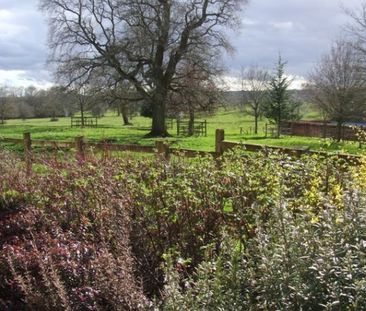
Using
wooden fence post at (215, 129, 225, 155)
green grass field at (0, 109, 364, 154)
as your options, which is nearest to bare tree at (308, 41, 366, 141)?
green grass field at (0, 109, 364, 154)

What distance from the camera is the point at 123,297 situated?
3375 mm

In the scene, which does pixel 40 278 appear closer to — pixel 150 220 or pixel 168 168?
pixel 150 220

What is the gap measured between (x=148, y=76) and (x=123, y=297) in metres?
30.3

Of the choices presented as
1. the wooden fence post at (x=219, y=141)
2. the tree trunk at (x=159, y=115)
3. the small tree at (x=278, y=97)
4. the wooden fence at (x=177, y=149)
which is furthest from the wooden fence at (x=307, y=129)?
the wooden fence at (x=177, y=149)

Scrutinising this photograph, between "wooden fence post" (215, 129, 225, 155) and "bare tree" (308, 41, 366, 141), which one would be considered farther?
"bare tree" (308, 41, 366, 141)

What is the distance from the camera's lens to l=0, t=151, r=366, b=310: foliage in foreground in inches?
110

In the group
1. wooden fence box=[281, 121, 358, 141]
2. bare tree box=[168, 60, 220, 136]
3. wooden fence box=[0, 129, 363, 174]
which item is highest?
bare tree box=[168, 60, 220, 136]

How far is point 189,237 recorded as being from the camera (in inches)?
190

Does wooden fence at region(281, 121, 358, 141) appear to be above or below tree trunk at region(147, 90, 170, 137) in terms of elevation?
below

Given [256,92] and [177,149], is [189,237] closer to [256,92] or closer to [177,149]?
[177,149]

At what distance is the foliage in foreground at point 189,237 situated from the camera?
2.79 meters

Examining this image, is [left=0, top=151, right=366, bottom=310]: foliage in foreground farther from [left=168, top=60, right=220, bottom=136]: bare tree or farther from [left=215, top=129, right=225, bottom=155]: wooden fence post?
[left=168, top=60, right=220, bottom=136]: bare tree

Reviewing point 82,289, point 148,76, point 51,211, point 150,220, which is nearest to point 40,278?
point 82,289

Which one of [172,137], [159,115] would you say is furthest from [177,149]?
[159,115]
